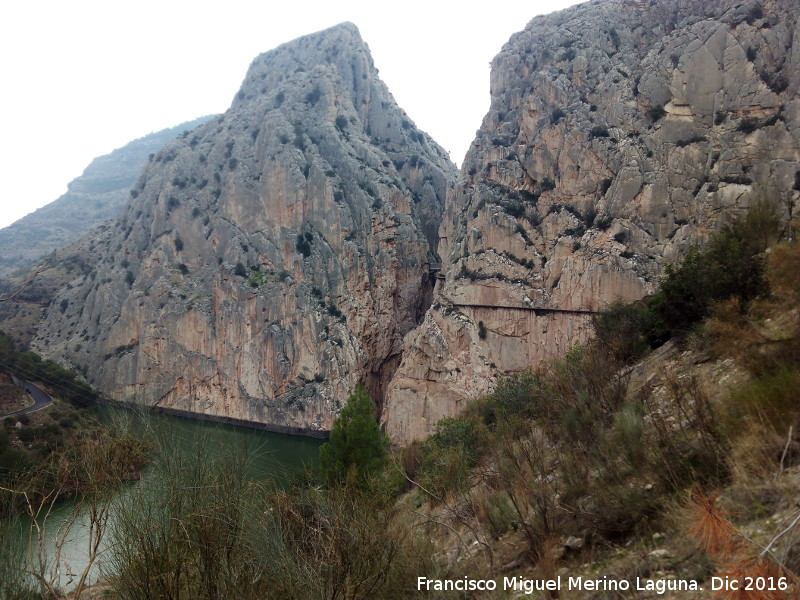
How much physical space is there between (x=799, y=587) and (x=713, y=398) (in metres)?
3.83

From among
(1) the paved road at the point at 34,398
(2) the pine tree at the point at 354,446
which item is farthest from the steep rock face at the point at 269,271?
(2) the pine tree at the point at 354,446

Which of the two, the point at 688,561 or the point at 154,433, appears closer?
the point at 688,561

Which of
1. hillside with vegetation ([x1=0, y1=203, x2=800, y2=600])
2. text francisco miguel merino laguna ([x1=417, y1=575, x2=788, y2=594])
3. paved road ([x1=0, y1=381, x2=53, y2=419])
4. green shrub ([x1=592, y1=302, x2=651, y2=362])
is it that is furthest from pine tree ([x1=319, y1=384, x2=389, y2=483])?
Result: paved road ([x1=0, y1=381, x2=53, y2=419])

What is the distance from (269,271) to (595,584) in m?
39.6

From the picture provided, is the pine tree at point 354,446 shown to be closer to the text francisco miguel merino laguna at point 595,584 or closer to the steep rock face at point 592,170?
the text francisco miguel merino laguna at point 595,584

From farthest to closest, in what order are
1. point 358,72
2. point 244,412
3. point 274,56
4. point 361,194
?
point 274,56 < point 358,72 < point 361,194 < point 244,412

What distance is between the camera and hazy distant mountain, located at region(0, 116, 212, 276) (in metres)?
81.5

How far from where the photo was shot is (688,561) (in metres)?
4.16

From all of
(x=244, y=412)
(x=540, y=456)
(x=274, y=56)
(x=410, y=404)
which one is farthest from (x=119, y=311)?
(x=540, y=456)

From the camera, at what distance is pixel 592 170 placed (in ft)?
92.3

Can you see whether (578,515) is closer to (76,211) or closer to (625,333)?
(625,333)

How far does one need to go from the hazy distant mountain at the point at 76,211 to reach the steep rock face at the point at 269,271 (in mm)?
39031

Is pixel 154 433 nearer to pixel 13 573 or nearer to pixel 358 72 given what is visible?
pixel 13 573

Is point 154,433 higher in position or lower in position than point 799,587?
higher
